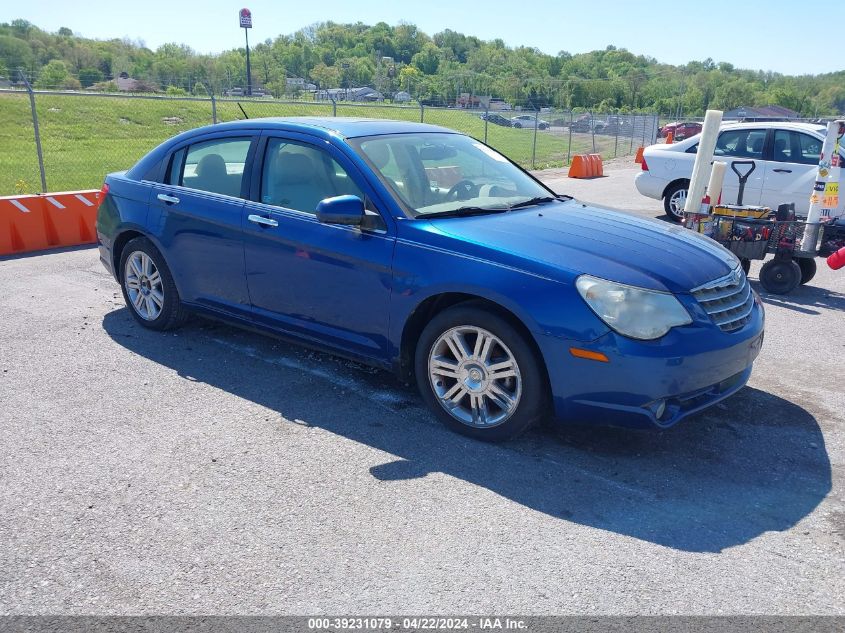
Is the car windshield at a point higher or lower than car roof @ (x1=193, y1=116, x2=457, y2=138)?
lower

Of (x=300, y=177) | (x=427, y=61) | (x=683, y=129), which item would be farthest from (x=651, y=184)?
(x=427, y=61)

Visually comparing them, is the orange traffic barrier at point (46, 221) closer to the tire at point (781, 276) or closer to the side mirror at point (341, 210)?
the side mirror at point (341, 210)

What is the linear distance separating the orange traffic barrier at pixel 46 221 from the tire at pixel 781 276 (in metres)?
8.01

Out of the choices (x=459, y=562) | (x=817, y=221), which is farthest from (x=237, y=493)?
(x=817, y=221)

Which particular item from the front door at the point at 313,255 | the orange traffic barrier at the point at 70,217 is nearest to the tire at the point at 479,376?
the front door at the point at 313,255

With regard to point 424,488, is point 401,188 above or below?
above

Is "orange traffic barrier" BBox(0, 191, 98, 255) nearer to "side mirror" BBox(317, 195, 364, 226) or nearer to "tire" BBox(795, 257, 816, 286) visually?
"side mirror" BBox(317, 195, 364, 226)

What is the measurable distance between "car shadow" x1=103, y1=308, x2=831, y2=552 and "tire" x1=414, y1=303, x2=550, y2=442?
0.13 meters

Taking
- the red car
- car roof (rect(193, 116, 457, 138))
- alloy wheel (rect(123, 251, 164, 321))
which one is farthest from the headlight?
the red car

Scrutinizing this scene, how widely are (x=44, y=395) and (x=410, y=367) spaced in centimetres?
233

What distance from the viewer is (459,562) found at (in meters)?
3.09

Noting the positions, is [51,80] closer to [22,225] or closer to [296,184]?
[22,225]

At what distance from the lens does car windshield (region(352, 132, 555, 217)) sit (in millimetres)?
4645

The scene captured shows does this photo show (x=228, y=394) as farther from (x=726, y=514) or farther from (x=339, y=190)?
(x=726, y=514)
